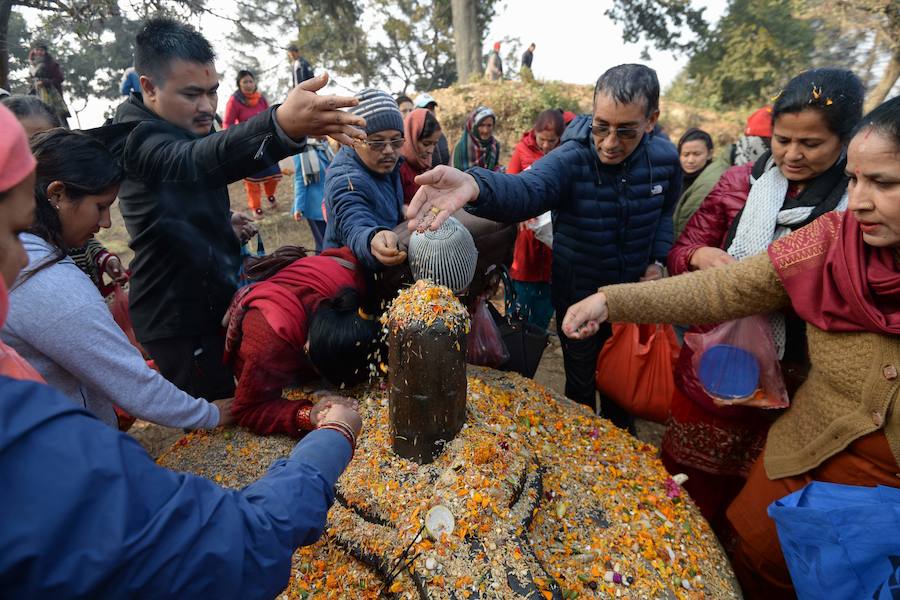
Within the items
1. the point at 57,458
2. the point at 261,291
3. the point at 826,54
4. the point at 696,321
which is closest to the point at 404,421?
the point at 261,291

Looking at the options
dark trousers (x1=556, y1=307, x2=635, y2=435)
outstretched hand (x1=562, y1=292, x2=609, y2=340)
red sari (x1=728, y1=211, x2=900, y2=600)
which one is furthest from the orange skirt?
dark trousers (x1=556, y1=307, x2=635, y2=435)

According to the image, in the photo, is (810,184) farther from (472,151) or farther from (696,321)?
(472,151)

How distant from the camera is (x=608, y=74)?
2564 millimetres

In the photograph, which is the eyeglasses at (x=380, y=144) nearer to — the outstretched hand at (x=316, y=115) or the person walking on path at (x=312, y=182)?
the outstretched hand at (x=316, y=115)

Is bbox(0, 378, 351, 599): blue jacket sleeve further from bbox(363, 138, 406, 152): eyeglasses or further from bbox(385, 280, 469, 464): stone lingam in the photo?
bbox(363, 138, 406, 152): eyeglasses

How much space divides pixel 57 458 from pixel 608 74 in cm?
280

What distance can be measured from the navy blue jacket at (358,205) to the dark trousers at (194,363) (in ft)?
3.35

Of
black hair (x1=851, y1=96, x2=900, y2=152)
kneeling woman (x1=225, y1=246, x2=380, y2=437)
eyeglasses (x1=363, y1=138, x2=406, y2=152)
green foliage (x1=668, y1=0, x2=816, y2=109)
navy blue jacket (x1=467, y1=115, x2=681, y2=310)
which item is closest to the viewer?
black hair (x1=851, y1=96, x2=900, y2=152)

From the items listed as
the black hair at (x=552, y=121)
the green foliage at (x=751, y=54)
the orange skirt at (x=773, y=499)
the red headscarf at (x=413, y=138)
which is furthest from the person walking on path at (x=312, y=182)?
the green foliage at (x=751, y=54)

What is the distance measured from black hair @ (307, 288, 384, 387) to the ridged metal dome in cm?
36

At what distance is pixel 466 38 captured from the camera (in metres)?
16.8

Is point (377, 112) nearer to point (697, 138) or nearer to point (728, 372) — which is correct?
point (728, 372)

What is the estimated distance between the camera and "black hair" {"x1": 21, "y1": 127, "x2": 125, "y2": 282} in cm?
182

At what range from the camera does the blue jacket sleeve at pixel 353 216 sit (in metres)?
2.53
